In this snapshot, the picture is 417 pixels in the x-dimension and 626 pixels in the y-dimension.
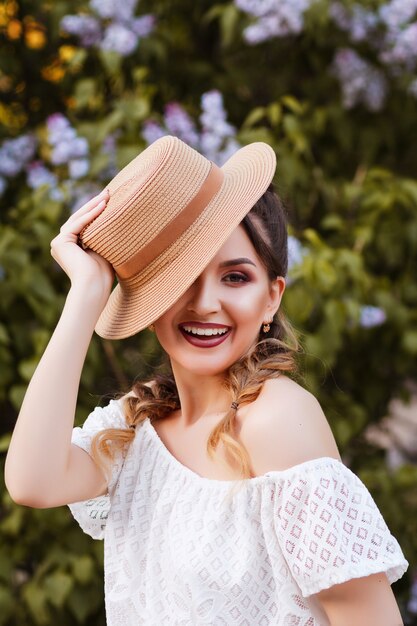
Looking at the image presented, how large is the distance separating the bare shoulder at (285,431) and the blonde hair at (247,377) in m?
0.02

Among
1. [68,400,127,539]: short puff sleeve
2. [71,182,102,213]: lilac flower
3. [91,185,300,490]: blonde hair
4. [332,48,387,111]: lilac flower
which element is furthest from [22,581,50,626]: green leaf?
[332,48,387,111]: lilac flower

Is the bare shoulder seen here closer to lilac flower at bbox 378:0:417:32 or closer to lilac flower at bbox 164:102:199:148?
lilac flower at bbox 164:102:199:148

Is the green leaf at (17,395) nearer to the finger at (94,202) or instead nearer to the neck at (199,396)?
the neck at (199,396)

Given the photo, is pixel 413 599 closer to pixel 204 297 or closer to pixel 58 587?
pixel 58 587

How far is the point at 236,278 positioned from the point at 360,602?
0.48m

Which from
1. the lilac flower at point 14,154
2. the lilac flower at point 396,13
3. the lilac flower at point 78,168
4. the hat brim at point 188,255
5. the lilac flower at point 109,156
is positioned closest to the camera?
the hat brim at point 188,255

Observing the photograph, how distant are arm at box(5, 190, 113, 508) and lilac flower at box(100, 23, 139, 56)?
6.30 feet

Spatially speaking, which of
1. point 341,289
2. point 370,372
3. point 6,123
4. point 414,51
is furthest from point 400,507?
point 6,123

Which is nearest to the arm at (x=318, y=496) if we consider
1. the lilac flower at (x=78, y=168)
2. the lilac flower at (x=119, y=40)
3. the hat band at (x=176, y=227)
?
the hat band at (x=176, y=227)

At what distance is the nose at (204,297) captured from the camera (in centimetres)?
152

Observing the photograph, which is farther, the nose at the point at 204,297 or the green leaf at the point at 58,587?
the green leaf at the point at 58,587

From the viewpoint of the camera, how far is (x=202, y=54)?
3.83 meters

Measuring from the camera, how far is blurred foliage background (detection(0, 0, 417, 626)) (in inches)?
122

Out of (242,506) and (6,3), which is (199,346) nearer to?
(242,506)
